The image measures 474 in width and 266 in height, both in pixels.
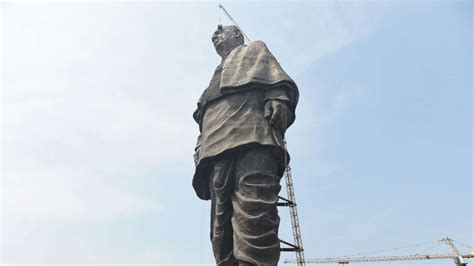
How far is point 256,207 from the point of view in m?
5.11

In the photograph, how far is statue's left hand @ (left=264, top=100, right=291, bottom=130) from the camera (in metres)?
5.63

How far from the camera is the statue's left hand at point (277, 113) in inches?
222

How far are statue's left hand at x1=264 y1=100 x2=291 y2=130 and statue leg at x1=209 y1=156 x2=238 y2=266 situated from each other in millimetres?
749

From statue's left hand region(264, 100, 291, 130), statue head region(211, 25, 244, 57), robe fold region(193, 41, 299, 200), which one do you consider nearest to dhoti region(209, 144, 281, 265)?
robe fold region(193, 41, 299, 200)

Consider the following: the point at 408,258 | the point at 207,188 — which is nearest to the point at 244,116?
the point at 207,188

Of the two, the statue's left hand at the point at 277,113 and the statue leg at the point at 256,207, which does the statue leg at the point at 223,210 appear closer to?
the statue leg at the point at 256,207

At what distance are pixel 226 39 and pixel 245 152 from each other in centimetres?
218

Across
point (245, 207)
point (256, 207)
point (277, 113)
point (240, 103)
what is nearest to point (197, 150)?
point (240, 103)

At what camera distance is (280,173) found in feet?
19.0

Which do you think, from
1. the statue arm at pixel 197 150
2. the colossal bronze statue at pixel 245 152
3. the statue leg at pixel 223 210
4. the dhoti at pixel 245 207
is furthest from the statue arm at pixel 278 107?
the statue arm at pixel 197 150

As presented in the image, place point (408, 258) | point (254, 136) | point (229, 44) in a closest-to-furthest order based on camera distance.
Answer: point (254, 136)
point (229, 44)
point (408, 258)

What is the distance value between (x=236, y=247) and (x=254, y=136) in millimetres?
1404

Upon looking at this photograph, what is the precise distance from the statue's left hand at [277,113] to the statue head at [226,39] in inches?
57.0

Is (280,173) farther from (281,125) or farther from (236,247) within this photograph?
(236,247)
